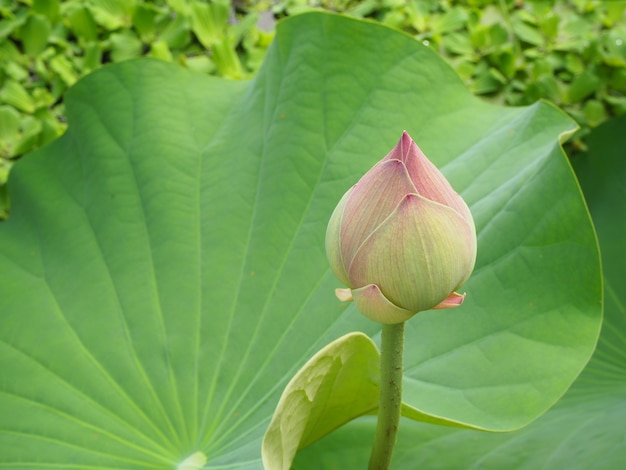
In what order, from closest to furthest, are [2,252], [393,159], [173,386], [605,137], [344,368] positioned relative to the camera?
[393,159] < [344,368] < [173,386] < [2,252] < [605,137]

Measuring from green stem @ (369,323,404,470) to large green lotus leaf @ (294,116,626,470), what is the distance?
0.64 ft

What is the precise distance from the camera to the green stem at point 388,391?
2.10 feet

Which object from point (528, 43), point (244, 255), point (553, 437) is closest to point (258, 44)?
point (528, 43)

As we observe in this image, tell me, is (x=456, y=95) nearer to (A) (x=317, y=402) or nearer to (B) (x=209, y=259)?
(B) (x=209, y=259)

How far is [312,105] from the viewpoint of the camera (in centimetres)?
112

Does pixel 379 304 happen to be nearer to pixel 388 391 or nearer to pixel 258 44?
pixel 388 391

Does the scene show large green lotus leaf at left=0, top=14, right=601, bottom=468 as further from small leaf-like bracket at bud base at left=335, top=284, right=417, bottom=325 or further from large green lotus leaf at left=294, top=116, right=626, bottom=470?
small leaf-like bracket at bud base at left=335, top=284, right=417, bottom=325

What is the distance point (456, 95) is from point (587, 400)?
1.64 ft

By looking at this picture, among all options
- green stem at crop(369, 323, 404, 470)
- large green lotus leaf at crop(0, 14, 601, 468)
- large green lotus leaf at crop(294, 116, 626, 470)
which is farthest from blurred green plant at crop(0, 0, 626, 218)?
green stem at crop(369, 323, 404, 470)

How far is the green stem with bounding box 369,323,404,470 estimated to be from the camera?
0.64m

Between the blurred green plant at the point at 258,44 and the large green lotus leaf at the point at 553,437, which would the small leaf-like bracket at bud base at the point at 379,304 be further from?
the blurred green plant at the point at 258,44

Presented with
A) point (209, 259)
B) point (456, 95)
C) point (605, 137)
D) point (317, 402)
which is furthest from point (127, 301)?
point (605, 137)

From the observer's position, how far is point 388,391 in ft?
2.24

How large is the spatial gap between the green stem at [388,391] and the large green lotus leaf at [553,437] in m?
0.20
